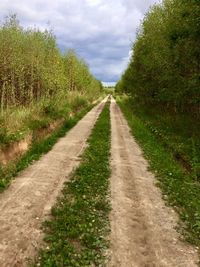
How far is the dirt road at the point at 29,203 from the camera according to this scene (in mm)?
7672

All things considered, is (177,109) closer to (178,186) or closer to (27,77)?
(27,77)

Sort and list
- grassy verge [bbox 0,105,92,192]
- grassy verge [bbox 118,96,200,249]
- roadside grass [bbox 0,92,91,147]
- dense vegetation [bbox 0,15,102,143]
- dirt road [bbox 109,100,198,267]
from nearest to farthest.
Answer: dirt road [bbox 109,100,198,267]
grassy verge [bbox 118,96,200,249]
grassy verge [bbox 0,105,92,192]
roadside grass [bbox 0,92,91,147]
dense vegetation [bbox 0,15,102,143]

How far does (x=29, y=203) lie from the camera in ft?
34.9

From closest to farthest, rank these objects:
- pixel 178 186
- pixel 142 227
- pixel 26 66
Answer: pixel 142 227
pixel 178 186
pixel 26 66

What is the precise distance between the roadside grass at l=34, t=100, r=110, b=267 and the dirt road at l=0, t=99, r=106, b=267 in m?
0.32

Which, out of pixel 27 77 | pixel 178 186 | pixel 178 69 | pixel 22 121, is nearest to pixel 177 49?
pixel 178 69

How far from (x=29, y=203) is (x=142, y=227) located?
11.7ft

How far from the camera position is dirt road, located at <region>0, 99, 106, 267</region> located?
7672 mm

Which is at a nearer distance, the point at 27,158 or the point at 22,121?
the point at 27,158

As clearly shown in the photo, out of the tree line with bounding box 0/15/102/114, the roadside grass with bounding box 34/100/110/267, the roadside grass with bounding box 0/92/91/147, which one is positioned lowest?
the roadside grass with bounding box 34/100/110/267

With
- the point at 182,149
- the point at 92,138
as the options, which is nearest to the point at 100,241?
the point at 182,149

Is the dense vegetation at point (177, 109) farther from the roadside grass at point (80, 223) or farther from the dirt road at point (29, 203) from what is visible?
the dirt road at point (29, 203)

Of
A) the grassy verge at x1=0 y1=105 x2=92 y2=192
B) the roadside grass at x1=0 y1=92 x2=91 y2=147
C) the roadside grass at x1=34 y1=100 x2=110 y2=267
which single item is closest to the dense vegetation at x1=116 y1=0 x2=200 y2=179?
the roadside grass at x1=34 y1=100 x2=110 y2=267

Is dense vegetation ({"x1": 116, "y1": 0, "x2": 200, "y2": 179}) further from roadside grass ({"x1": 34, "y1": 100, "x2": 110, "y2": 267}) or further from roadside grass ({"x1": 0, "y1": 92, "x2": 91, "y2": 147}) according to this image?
roadside grass ({"x1": 0, "y1": 92, "x2": 91, "y2": 147})
